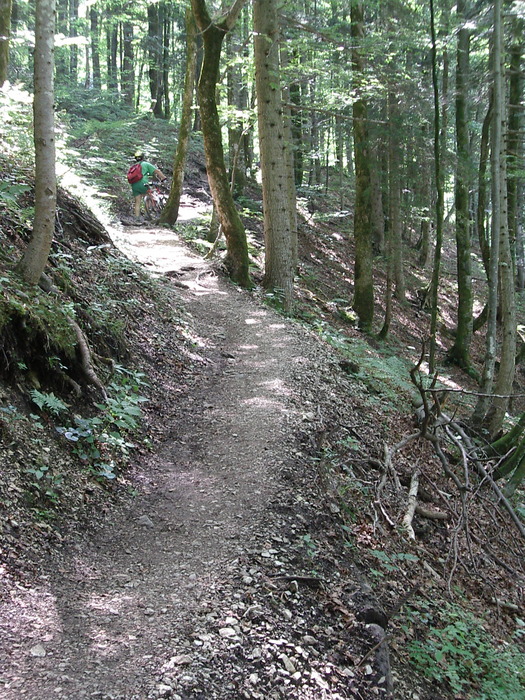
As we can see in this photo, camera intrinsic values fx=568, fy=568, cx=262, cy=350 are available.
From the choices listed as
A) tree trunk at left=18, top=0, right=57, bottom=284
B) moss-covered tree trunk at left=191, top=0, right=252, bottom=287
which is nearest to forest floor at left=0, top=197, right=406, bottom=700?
tree trunk at left=18, top=0, right=57, bottom=284

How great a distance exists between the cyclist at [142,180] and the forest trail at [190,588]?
9915 mm

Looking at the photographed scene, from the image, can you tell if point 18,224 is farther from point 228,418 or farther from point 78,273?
point 228,418

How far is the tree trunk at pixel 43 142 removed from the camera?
552 centimetres

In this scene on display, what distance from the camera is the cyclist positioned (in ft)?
51.0

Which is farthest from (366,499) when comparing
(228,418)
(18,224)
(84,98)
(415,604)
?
(84,98)

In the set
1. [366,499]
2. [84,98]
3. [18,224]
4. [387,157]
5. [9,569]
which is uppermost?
[84,98]

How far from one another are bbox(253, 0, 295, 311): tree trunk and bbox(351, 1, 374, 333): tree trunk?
7.50 feet

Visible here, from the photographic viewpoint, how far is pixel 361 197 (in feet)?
48.2

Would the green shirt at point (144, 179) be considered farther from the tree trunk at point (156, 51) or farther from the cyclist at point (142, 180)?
the tree trunk at point (156, 51)

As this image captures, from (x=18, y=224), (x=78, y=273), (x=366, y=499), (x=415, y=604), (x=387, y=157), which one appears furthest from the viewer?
(x=387, y=157)

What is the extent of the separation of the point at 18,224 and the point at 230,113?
9.45 meters

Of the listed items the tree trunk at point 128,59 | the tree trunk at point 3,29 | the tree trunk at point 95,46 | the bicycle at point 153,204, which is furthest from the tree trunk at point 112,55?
the tree trunk at point 3,29

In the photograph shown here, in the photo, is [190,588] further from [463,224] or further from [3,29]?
[3,29]

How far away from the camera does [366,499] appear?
636 cm
